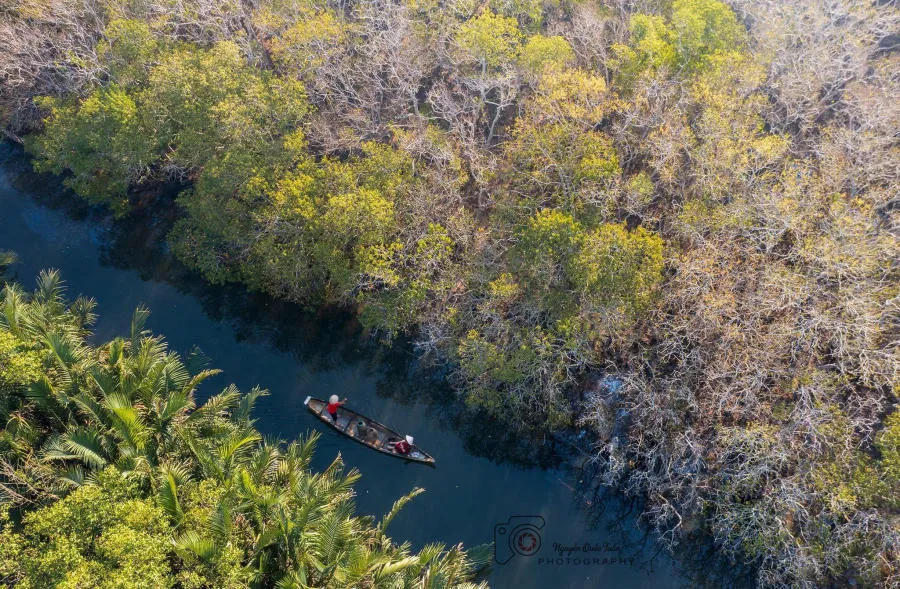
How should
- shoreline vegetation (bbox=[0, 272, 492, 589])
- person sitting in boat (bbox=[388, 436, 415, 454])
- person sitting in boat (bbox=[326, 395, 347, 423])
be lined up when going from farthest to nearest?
person sitting in boat (bbox=[326, 395, 347, 423]) < person sitting in boat (bbox=[388, 436, 415, 454]) < shoreline vegetation (bbox=[0, 272, 492, 589])

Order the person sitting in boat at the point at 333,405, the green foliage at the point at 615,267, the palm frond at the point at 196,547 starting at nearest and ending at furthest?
the palm frond at the point at 196,547
the green foliage at the point at 615,267
the person sitting in boat at the point at 333,405

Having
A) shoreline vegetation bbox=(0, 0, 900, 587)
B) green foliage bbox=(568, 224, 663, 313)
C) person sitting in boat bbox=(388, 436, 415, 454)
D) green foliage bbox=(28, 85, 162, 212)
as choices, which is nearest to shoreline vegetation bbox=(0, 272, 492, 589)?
person sitting in boat bbox=(388, 436, 415, 454)

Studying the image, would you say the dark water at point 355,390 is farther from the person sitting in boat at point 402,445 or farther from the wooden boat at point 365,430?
the person sitting in boat at point 402,445

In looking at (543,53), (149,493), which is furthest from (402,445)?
(543,53)

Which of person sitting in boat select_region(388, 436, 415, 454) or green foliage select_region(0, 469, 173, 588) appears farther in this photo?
person sitting in boat select_region(388, 436, 415, 454)

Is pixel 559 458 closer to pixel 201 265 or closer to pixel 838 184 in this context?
pixel 838 184

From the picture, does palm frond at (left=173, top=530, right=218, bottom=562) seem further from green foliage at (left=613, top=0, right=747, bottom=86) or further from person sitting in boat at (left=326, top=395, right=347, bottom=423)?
green foliage at (left=613, top=0, right=747, bottom=86)

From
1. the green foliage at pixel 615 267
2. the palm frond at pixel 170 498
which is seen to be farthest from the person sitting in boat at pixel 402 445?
the palm frond at pixel 170 498
